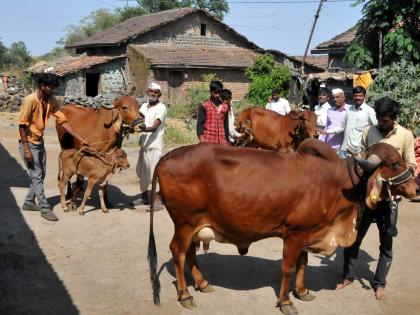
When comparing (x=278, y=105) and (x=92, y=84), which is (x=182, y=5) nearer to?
(x=92, y=84)

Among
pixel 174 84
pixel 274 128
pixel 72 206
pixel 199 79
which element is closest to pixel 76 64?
pixel 174 84

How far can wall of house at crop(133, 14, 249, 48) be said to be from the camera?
86.1ft

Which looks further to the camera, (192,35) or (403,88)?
(192,35)

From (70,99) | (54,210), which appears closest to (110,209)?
(54,210)

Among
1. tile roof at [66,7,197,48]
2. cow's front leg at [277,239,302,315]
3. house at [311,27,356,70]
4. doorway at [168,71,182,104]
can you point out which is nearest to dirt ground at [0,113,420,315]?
cow's front leg at [277,239,302,315]

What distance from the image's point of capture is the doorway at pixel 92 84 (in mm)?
26688

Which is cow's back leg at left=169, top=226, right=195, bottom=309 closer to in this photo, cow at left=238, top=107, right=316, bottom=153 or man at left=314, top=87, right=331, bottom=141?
man at left=314, top=87, right=331, bottom=141

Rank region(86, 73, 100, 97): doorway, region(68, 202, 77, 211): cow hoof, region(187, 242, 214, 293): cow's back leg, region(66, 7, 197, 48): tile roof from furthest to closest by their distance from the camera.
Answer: region(86, 73, 100, 97): doorway → region(66, 7, 197, 48): tile roof → region(68, 202, 77, 211): cow hoof → region(187, 242, 214, 293): cow's back leg

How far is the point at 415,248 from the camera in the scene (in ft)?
19.9

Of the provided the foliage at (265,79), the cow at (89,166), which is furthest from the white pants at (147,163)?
the foliage at (265,79)

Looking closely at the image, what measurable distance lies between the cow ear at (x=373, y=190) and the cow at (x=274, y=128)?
13.8 feet

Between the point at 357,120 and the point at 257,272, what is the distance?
8.50ft

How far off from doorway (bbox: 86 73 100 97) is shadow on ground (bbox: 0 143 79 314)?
20.7 m

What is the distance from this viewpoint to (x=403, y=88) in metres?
10.4
